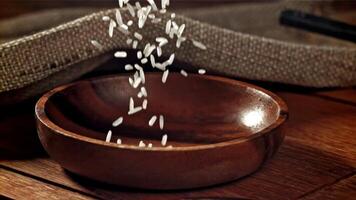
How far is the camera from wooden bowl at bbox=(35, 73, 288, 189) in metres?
0.54

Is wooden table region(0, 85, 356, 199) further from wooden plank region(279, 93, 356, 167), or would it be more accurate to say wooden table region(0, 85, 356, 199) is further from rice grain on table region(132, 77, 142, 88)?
rice grain on table region(132, 77, 142, 88)

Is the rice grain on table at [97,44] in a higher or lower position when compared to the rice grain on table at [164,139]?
higher

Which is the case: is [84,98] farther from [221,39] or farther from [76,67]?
[221,39]

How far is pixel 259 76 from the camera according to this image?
889 millimetres

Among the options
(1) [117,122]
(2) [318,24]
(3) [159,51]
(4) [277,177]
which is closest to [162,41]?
(3) [159,51]

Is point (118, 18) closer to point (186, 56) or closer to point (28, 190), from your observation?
point (186, 56)

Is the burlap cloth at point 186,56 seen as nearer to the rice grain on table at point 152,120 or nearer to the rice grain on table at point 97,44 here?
the rice grain on table at point 97,44

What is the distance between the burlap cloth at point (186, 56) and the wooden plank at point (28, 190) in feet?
0.60

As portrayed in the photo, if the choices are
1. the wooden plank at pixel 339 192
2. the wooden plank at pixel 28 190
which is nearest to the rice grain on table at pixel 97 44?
the wooden plank at pixel 28 190

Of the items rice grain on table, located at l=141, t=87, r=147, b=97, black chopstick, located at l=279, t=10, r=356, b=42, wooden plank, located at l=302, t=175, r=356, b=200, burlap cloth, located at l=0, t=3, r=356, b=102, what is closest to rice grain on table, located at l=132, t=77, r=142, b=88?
rice grain on table, located at l=141, t=87, r=147, b=97

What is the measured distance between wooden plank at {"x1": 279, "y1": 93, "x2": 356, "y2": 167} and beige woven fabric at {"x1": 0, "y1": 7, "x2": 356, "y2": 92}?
4cm

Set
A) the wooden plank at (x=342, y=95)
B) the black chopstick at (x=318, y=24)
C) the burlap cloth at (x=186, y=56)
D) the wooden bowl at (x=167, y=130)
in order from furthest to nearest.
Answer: the black chopstick at (x=318, y=24)
the wooden plank at (x=342, y=95)
the burlap cloth at (x=186, y=56)
the wooden bowl at (x=167, y=130)

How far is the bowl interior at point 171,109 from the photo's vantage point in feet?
2.23

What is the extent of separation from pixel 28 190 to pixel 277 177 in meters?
0.23
